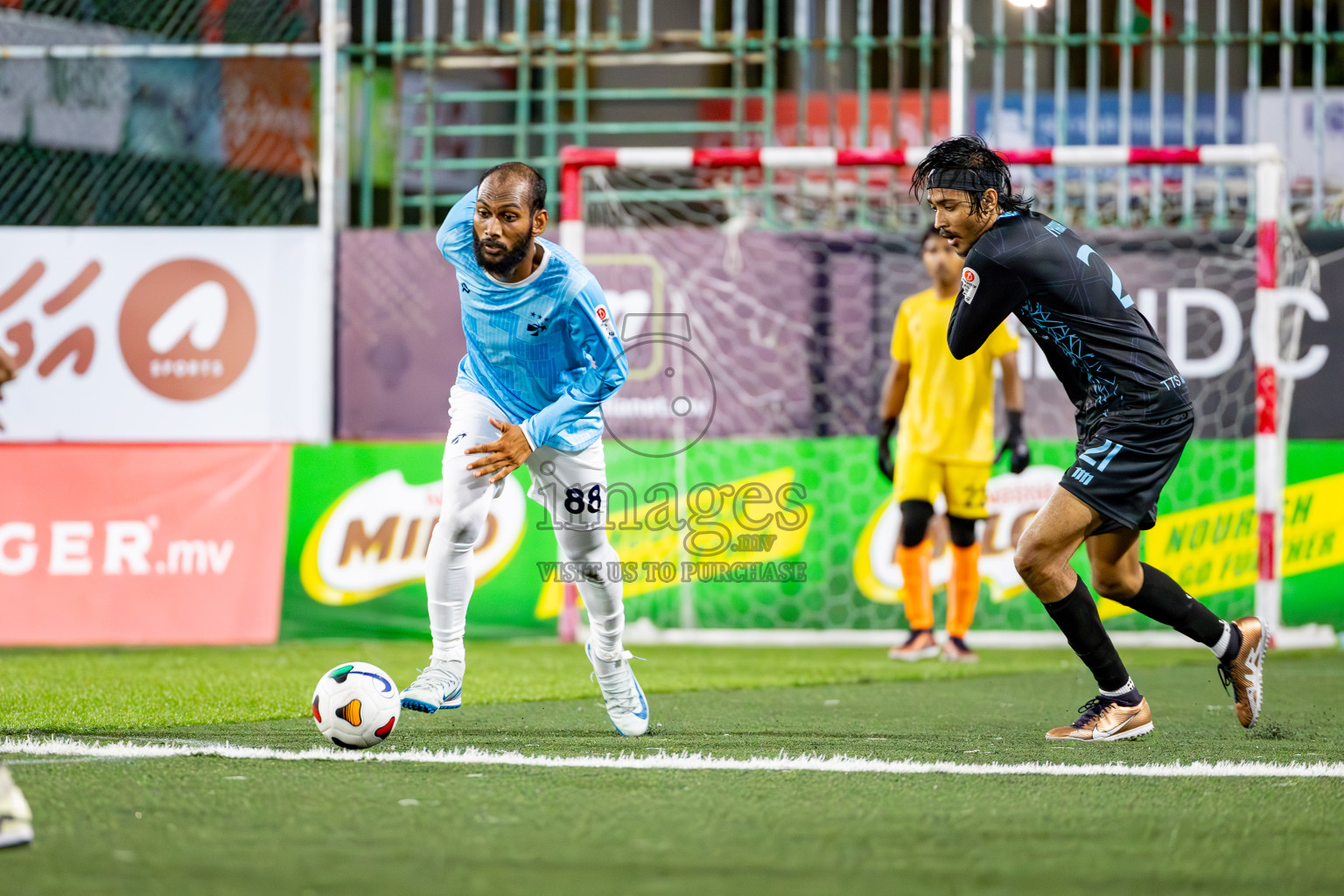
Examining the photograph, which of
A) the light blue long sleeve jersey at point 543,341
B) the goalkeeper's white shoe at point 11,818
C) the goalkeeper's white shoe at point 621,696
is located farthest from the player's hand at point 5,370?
the goalkeeper's white shoe at point 621,696

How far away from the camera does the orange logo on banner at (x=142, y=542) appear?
945cm

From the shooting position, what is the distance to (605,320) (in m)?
5.07

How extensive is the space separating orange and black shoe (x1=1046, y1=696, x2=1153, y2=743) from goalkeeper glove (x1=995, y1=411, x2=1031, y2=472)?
3.14 meters

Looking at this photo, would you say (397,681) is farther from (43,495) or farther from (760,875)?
(760,875)

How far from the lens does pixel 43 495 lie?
9.63m

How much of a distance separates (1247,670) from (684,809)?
2514mm

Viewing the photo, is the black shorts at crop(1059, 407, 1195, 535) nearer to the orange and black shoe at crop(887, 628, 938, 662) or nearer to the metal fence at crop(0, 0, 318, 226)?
the orange and black shoe at crop(887, 628, 938, 662)

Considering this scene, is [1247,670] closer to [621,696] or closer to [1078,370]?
[1078,370]

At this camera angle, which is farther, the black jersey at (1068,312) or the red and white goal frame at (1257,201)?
the red and white goal frame at (1257,201)

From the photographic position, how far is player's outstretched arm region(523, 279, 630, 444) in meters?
5.02

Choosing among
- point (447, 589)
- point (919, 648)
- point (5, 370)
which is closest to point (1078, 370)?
point (447, 589)

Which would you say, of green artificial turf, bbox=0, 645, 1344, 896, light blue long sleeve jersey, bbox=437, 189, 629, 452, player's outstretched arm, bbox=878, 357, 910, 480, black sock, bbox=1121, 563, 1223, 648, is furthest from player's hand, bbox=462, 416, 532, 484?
player's outstretched arm, bbox=878, 357, 910, 480

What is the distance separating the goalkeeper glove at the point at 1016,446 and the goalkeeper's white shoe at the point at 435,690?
3.85m

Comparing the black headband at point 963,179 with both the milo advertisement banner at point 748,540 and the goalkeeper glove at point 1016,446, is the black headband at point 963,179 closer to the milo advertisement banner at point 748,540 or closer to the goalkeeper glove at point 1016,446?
the goalkeeper glove at point 1016,446
